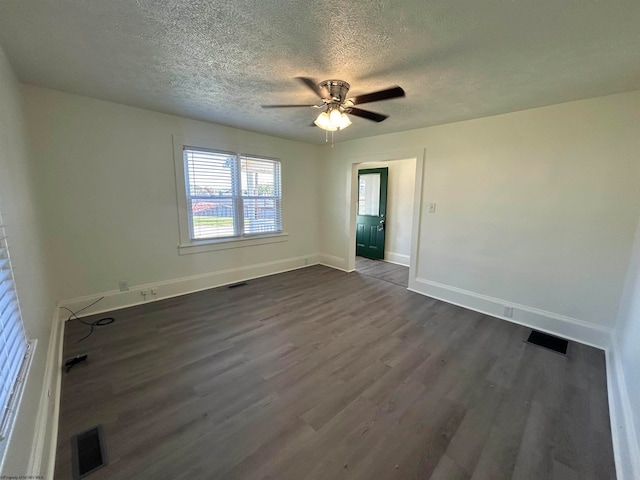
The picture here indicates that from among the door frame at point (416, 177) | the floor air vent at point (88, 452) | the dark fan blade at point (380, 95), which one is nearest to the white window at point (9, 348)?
the floor air vent at point (88, 452)

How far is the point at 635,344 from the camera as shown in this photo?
6.00 ft

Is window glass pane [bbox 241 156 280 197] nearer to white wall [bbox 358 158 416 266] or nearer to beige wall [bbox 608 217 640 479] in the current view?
white wall [bbox 358 158 416 266]

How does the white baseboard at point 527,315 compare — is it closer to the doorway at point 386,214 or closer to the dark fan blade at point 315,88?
the doorway at point 386,214

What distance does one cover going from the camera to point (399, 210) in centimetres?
586

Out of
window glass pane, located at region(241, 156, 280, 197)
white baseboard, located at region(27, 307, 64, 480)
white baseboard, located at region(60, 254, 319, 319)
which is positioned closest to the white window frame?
window glass pane, located at region(241, 156, 280, 197)

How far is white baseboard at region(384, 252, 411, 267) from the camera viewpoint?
19.1ft

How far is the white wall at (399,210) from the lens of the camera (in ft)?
18.5

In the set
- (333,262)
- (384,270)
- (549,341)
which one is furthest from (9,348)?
(384,270)

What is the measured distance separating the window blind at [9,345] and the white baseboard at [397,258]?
5.56m

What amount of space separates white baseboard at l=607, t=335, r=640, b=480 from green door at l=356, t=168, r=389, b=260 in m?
Result: 4.16

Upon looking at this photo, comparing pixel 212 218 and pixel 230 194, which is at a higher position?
pixel 230 194

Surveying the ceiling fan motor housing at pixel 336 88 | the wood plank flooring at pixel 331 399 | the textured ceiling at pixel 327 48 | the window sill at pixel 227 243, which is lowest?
the wood plank flooring at pixel 331 399

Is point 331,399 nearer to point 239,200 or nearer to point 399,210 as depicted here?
point 239,200

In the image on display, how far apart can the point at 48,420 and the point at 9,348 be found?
732mm
